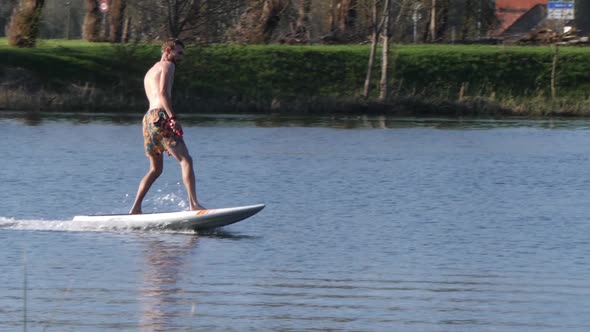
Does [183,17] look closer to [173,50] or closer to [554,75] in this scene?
[554,75]

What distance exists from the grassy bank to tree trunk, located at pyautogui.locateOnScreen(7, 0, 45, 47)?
0.68m

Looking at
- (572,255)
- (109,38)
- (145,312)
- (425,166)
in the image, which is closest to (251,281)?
(145,312)

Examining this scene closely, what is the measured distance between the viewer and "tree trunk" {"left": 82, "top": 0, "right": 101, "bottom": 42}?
4561 centimetres

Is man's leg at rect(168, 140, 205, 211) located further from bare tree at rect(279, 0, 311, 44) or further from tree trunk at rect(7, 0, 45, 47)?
bare tree at rect(279, 0, 311, 44)

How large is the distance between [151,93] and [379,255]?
308 cm

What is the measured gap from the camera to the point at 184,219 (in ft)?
39.8

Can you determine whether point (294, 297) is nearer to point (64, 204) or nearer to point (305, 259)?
point (305, 259)

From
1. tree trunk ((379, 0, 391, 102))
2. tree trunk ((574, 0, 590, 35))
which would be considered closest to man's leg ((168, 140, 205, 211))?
tree trunk ((379, 0, 391, 102))

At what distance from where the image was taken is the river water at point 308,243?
8328mm

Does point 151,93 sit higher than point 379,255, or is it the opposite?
point 151,93

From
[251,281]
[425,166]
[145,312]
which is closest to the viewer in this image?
[145,312]

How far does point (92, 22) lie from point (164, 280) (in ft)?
123

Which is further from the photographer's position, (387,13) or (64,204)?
(387,13)

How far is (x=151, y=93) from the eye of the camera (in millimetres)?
12703
